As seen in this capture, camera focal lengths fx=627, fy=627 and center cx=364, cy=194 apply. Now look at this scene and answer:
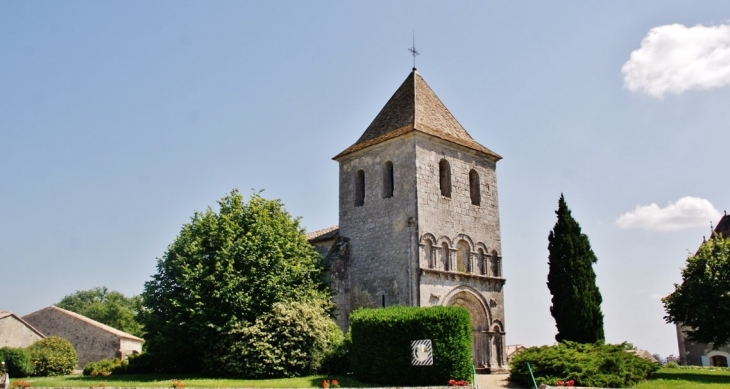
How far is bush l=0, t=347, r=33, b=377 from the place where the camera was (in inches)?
1195

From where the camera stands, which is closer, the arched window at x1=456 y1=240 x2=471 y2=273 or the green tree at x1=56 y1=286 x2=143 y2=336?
the arched window at x1=456 y1=240 x2=471 y2=273

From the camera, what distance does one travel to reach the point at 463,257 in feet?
92.0

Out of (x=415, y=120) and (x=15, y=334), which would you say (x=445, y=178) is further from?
(x=15, y=334)

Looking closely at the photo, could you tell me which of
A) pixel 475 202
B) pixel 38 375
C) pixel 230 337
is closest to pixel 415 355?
pixel 230 337

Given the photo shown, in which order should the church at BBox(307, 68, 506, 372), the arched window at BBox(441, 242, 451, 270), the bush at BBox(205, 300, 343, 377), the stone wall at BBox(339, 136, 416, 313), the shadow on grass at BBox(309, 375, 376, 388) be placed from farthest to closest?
1. the arched window at BBox(441, 242, 451, 270)
2. the church at BBox(307, 68, 506, 372)
3. the stone wall at BBox(339, 136, 416, 313)
4. the bush at BBox(205, 300, 343, 377)
5. the shadow on grass at BBox(309, 375, 376, 388)

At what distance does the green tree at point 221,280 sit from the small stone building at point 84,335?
1341 centimetres

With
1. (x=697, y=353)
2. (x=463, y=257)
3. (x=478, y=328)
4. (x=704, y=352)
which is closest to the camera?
(x=478, y=328)

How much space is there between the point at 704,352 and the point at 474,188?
65.9 ft

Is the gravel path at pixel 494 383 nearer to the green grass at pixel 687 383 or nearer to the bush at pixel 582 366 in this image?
the bush at pixel 582 366

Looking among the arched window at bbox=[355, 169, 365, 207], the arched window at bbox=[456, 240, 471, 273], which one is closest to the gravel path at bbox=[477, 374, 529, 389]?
the arched window at bbox=[456, 240, 471, 273]

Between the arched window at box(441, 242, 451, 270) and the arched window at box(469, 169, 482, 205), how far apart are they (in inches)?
141

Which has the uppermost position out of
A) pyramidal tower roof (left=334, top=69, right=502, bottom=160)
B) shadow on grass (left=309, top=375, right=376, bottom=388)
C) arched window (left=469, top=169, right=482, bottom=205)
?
pyramidal tower roof (left=334, top=69, right=502, bottom=160)

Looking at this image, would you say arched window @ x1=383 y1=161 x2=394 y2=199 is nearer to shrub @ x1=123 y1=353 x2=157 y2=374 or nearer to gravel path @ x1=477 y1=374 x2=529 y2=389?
gravel path @ x1=477 y1=374 x2=529 y2=389

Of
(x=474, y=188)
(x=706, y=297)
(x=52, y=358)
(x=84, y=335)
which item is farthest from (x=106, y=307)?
(x=706, y=297)
